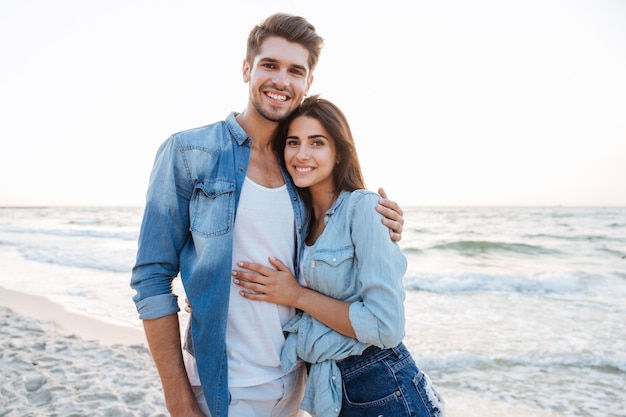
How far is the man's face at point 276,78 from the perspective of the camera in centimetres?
260

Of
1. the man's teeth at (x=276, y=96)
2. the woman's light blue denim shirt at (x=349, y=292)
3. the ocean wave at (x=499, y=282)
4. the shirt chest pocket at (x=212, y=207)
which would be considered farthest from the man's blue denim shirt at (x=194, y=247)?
the ocean wave at (x=499, y=282)

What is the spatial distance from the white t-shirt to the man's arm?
157 millimetres

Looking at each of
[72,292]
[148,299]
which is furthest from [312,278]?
[72,292]

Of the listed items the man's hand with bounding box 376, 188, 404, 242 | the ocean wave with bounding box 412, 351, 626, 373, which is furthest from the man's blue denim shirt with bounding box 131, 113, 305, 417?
the ocean wave with bounding box 412, 351, 626, 373

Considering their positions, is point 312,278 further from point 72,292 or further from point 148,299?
point 72,292

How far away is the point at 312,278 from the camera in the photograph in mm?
2447

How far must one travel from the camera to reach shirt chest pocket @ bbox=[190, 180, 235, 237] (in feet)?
7.32

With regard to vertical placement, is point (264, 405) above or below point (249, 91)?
below

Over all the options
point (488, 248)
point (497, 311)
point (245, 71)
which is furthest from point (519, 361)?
point (488, 248)

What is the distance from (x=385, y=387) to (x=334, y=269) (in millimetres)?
635

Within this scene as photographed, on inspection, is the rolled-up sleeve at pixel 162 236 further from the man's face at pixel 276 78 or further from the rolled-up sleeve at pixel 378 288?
the rolled-up sleeve at pixel 378 288

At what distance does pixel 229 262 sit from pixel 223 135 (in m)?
0.72

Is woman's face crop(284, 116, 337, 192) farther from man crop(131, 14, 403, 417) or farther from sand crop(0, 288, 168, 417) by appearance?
sand crop(0, 288, 168, 417)

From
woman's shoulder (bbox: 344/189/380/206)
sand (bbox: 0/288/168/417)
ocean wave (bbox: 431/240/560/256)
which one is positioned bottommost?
ocean wave (bbox: 431/240/560/256)
